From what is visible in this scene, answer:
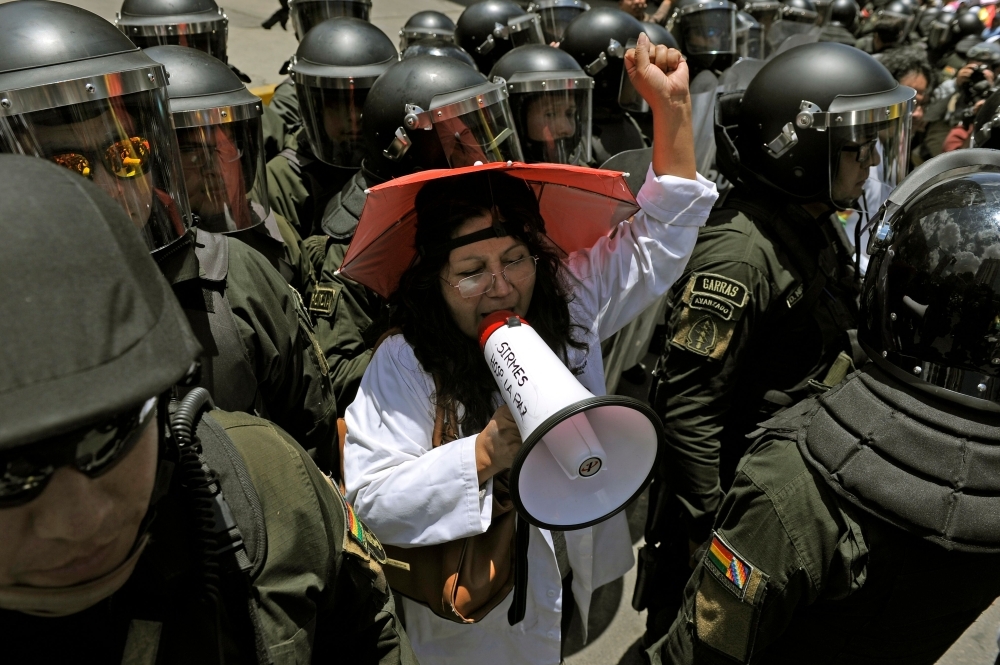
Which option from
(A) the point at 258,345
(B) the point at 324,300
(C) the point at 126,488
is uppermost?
(C) the point at 126,488

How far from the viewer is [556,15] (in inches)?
250

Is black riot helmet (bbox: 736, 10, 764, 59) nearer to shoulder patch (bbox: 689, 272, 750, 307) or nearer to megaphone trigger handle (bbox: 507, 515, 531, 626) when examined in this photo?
shoulder patch (bbox: 689, 272, 750, 307)

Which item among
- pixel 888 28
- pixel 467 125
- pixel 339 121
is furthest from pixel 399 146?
pixel 888 28

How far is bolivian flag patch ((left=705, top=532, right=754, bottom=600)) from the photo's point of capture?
1.46 meters

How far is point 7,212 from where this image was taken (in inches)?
27.0

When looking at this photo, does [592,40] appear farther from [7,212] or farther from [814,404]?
[7,212]

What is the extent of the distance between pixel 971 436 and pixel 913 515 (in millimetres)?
189

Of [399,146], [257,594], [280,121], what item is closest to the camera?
[257,594]

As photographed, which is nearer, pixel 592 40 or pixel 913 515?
pixel 913 515

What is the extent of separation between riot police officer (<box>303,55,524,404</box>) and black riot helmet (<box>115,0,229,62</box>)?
204cm

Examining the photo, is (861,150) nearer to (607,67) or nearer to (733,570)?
(733,570)

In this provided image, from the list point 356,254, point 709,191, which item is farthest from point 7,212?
point 709,191

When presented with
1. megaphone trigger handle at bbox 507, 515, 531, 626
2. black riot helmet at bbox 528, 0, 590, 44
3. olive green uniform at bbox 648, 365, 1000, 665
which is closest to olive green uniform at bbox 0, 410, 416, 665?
megaphone trigger handle at bbox 507, 515, 531, 626

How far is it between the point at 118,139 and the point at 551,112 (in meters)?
2.18
